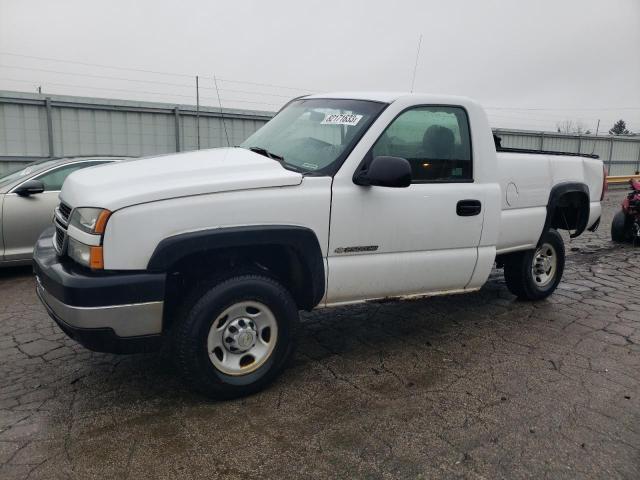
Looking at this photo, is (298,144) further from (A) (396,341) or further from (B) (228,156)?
(A) (396,341)

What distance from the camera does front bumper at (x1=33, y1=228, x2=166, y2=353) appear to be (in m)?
2.93

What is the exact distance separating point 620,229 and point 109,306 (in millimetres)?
8853

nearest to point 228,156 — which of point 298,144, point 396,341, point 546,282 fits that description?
point 298,144

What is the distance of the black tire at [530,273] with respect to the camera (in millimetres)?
5449

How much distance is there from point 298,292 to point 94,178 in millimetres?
1538

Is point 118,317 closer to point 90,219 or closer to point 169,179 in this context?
point 90,219

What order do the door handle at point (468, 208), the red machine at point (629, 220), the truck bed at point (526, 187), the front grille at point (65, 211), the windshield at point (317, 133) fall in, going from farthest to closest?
the red machine at point (629, 220)
the truck bed at point (526, 187)
the door handle at point (468, 208)
the windshield at point (317, 133)
the front grille at point (65, 211)

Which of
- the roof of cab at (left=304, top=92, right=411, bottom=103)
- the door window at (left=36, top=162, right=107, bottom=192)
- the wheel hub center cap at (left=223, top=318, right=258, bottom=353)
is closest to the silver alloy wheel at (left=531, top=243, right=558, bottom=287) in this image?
the roof of cab at (left=304, top=92, right=411, bottom=103)

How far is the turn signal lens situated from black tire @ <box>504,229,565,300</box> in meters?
4.06

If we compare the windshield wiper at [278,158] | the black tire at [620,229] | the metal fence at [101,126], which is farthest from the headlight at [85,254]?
the black tire at [620,229]

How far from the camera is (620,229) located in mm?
9148

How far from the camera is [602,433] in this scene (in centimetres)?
311

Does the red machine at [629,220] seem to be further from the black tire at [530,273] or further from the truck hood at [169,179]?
the truck hood at [169,179]

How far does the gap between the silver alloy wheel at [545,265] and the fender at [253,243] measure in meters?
2.97
